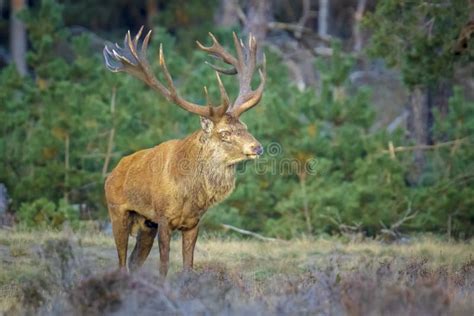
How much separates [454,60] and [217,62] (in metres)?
7.22

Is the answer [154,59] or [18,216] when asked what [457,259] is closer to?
[18,216]

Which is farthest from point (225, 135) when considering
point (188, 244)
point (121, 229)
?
point (121, 229)

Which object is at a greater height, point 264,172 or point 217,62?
point 217,62

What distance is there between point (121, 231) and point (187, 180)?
42.9 inches

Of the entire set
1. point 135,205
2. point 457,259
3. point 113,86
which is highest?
point 113,86

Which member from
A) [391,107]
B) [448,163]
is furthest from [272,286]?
[391,107]

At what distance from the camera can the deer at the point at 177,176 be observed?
10898mm

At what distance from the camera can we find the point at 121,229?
37.7 ft

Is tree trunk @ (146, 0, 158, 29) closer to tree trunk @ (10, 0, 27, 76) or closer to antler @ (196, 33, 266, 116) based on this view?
tree trunk @ (10, 0, 27, 76)

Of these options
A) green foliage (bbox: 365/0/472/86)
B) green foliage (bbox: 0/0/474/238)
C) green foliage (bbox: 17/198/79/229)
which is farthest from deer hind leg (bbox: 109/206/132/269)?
green foliage (bbox: 365/0/472/86)

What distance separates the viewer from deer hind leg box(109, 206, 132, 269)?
11.5m

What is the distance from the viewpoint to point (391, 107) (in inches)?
1195

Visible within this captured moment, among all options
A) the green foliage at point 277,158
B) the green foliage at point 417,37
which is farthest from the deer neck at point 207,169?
the green foliage at point 277,158

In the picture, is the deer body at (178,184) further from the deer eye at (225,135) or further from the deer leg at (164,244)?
the deer eye at (225,135)
